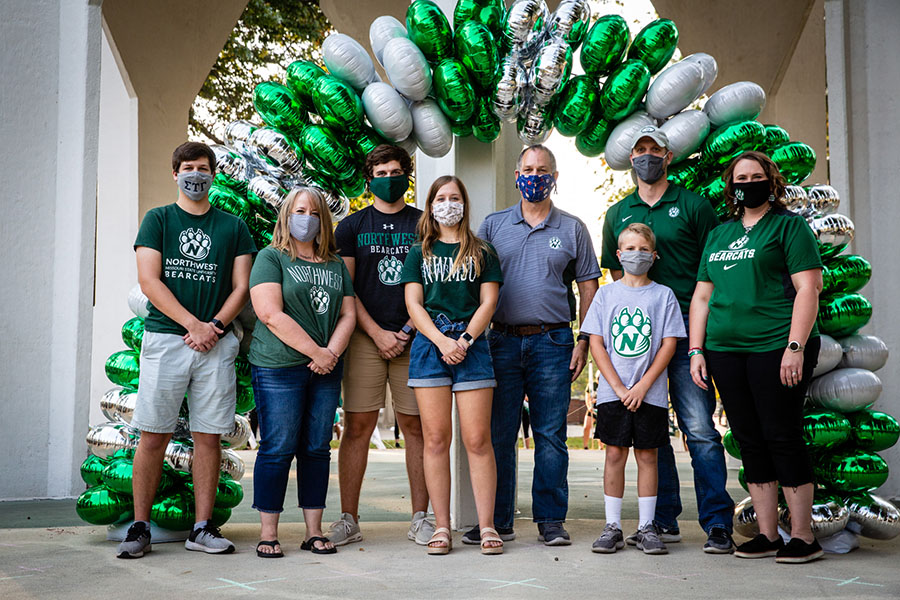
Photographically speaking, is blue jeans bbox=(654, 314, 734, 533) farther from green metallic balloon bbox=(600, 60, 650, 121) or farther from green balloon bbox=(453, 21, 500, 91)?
green balloon bbox=(453, 21, 500, 91)

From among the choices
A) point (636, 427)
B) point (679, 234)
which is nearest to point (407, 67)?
point (679, 234)

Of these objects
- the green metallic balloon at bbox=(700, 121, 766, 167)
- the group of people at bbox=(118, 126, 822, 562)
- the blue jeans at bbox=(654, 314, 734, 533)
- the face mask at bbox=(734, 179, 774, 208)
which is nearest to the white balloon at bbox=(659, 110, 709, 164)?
the green metallic balloon at bbox=(700, 121, 766, 167)

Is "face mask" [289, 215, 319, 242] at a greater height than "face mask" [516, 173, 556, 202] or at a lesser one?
lesser

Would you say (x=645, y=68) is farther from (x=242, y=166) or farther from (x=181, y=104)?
(x=181, y=104)

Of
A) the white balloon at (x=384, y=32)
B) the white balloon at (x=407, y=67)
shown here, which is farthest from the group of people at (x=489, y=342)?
the white balloon at (x=384, y=32)

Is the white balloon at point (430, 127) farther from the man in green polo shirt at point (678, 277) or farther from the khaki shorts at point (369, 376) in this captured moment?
the khaki shorts at point (369, 376)

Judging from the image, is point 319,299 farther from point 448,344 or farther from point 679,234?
point 679,234

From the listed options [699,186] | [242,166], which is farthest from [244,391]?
[699,186]

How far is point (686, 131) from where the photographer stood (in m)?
4.62

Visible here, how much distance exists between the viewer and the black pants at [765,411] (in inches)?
155

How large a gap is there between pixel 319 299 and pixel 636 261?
156 centimetres

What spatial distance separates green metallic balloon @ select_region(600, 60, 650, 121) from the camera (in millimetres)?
4664

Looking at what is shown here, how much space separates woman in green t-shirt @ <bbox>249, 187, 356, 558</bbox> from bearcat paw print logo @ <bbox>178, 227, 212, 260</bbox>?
0.29 metres

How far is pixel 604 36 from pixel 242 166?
6.91 ft
